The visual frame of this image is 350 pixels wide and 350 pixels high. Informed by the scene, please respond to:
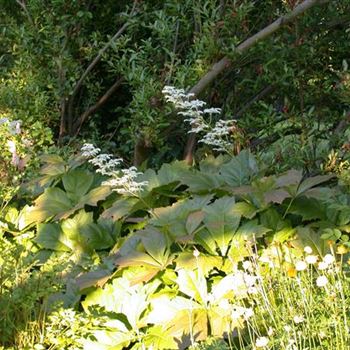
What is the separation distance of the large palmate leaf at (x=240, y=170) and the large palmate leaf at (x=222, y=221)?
0.40 meters

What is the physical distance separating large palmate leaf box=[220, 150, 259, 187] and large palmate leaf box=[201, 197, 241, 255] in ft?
1.31

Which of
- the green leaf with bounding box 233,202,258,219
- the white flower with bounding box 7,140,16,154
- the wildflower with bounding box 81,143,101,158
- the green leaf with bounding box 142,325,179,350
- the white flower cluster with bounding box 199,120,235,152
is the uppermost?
the white flower with bounding box 7,140,16,154

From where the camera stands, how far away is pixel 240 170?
433cm

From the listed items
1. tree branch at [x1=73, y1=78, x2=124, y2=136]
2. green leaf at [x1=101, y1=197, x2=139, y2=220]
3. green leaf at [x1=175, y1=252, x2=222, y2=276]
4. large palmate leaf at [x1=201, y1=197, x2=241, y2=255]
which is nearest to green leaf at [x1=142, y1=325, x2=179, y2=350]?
green leaf at [x1=175, y1=252, x2=222, y2=276]

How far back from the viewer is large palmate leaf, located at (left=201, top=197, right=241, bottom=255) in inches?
147

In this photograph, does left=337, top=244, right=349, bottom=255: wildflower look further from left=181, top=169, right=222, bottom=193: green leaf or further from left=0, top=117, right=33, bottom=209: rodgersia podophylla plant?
left=0, top=117, right=33, bottom=209: rodgersia podophylla plant

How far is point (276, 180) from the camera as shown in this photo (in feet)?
13.3

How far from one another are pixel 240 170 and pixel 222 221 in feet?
2.08

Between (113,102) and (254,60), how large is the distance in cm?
155

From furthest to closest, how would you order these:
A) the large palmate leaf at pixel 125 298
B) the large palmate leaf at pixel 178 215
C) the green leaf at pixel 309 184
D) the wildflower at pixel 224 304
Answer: the green leaf at pixel 309 184 < the large palmate leaf at pixel 178 215 < the large palmate leaf at pixel 125 298 < the wildflower at pixel 224 304

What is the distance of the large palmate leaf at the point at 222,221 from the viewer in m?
3.72

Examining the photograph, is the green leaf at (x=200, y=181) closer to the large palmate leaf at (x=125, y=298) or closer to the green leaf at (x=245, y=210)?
the green leaf at (x=245, y=210)

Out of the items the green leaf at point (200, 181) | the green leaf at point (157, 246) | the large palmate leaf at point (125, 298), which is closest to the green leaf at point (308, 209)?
the green leaf at point (200, 181)

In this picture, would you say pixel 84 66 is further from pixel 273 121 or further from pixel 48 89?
pixel 273 121
